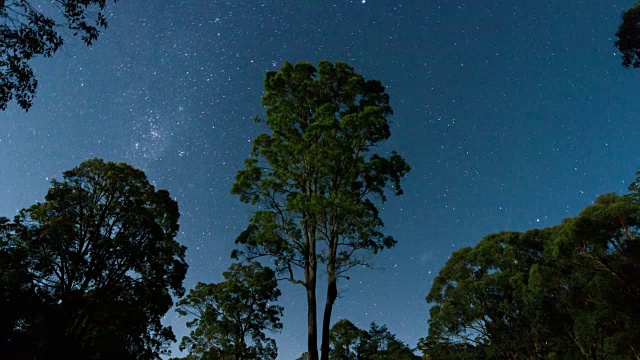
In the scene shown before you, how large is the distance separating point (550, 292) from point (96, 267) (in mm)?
24539

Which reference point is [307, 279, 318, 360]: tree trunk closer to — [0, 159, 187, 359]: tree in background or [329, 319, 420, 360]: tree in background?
[0, 159, 187, 359]: tree in background

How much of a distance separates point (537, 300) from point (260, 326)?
17.0 metres

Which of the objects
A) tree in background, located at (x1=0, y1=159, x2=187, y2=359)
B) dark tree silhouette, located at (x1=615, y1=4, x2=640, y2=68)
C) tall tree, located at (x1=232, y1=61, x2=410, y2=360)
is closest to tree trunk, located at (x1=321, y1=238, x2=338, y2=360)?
tall tree, located at (x1=232, y1=61, x2=410, y2=360)

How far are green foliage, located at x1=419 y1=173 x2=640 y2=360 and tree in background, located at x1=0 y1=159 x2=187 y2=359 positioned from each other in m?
18.5

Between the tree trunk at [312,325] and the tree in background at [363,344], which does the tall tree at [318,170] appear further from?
the tree in background at [363,344]

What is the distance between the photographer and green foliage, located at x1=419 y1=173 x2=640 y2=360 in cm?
1788

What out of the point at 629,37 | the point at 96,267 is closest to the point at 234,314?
the point at 96,267

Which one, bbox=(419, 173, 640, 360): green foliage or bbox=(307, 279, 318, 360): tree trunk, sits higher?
bbox=(419, 173, 640, 360): green foliage

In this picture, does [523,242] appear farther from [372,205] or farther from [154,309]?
[154,309]

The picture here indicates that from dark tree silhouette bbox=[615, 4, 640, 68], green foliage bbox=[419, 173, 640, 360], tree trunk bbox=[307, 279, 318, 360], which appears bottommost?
tree trunk bbox=[307, 279, 318, 360]

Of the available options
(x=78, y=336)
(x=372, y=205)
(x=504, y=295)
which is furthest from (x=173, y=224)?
(x=504, y=295)

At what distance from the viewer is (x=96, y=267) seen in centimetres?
1402

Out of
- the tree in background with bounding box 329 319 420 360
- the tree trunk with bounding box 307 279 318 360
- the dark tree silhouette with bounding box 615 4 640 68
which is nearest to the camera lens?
the tree trunk with bounding box 307 279 318 360

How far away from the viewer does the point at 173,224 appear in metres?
16.2
